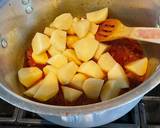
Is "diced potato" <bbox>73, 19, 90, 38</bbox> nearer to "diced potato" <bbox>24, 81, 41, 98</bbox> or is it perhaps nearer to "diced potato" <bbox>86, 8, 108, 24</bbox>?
"diced potato" <bbox>86, 8, 108, 24</bbox>

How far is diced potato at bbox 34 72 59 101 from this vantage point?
28.4 inches

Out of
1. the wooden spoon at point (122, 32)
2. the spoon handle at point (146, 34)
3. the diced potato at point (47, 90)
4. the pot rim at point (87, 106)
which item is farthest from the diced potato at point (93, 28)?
the pot rim at point (87, 106)

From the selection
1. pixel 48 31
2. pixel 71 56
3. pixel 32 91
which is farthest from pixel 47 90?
pixel 48 31

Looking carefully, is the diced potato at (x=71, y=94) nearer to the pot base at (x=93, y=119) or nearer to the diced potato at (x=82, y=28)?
the pot base at (x=93, y=119)

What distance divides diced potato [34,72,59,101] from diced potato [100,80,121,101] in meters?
0.13

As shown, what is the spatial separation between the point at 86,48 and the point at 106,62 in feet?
0.24

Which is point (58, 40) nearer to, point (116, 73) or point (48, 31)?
point (48, 31)

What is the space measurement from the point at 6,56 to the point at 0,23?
3.9 inches

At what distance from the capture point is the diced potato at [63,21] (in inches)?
35.5

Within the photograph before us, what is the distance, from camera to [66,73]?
2.53 ft

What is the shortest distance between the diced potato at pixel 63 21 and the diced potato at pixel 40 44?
7 cm

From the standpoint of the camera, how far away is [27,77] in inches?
31.0

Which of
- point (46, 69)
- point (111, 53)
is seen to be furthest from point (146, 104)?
point (46, 69)

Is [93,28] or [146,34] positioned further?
[93,28]
